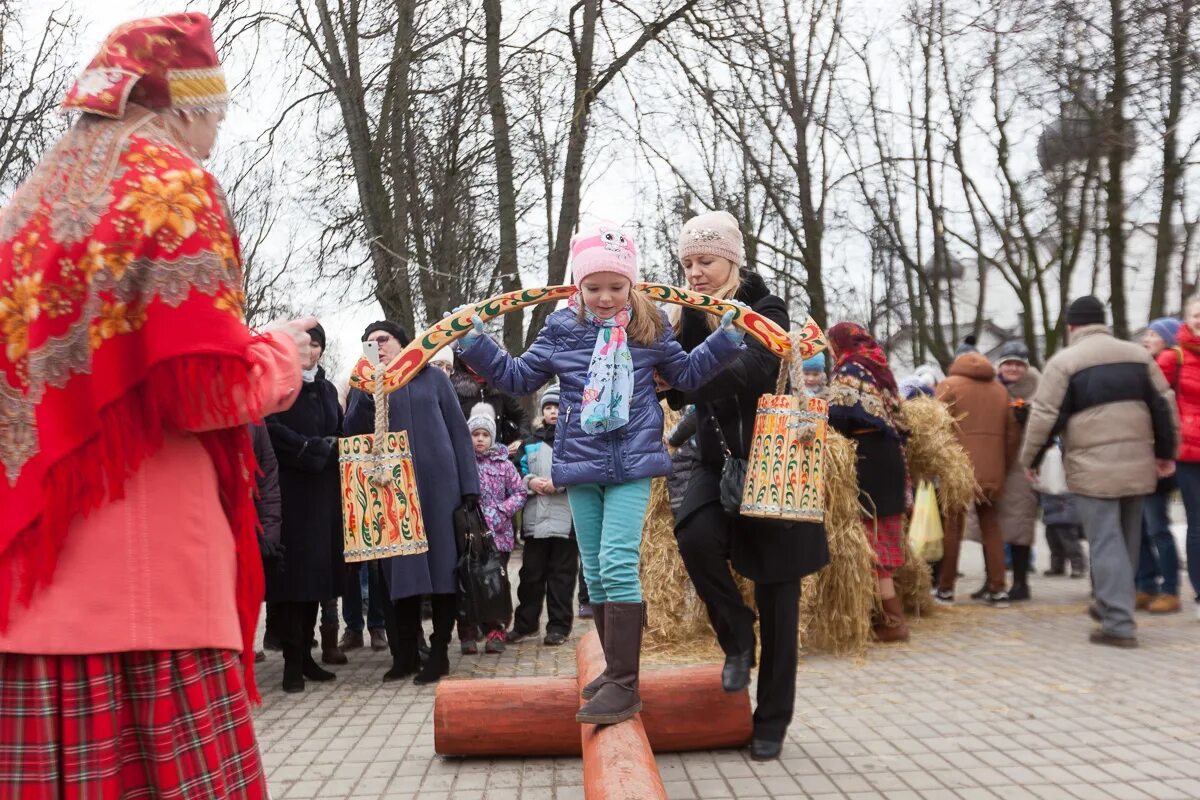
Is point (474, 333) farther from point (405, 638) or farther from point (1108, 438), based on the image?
point (1108, 438)

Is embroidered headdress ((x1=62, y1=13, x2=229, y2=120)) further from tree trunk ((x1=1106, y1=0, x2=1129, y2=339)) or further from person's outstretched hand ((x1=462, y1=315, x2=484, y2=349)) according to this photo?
tree trunk ((x1=1106, y1=0, x2=1129, y2=339))

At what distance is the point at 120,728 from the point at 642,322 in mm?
2351

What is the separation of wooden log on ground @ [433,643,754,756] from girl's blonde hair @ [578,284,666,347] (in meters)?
1.57

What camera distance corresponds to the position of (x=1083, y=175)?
1104 centimetres

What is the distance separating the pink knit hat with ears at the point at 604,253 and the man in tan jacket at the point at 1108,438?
434 centimetres

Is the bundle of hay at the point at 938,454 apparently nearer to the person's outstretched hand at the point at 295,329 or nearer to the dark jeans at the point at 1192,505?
the dark jeans at the point at 1192,505

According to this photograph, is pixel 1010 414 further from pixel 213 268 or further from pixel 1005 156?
pixel 1005 156

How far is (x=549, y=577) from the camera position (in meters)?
8.09

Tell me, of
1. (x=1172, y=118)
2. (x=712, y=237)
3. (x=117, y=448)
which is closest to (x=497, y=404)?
(x=712, y=237)

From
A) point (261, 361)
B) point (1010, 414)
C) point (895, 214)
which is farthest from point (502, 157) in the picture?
point (895, 214)

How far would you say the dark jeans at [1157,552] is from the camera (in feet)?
26.1

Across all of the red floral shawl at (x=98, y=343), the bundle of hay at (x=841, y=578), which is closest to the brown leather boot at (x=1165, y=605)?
the bundle of hay at (x=841, y=578)

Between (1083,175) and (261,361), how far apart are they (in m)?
10.8

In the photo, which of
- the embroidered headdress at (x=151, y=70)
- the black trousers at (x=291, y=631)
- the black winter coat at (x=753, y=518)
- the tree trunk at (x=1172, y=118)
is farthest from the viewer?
the tree trunk at (x=1172, y=118)
